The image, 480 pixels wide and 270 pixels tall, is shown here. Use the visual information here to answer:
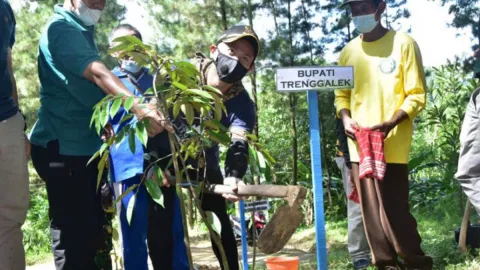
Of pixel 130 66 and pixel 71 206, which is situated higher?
pixel 130 66

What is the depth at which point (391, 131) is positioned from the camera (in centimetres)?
377

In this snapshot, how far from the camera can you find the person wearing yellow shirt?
12.1 ft

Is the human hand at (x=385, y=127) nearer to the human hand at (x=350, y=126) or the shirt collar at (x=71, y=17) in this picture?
the human hand at (x=350, y=126)

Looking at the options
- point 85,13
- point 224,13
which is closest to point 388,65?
→ point 85,13

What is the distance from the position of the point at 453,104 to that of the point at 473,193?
16.1 feet

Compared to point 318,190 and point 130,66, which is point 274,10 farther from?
point 318,190

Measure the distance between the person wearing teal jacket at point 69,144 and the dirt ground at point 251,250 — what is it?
7.44ft

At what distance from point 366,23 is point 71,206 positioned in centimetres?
210

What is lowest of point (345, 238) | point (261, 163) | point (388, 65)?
point (345, 238)

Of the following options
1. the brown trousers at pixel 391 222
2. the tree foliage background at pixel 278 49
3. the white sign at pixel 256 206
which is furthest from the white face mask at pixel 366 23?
the tree foliage background at pixel 278 49

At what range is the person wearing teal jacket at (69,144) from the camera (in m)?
3.03

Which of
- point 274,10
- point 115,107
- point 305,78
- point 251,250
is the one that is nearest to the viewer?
point 115,107

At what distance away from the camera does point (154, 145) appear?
10.8ft

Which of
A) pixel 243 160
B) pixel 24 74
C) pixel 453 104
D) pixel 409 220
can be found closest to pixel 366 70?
pixel 409 220
